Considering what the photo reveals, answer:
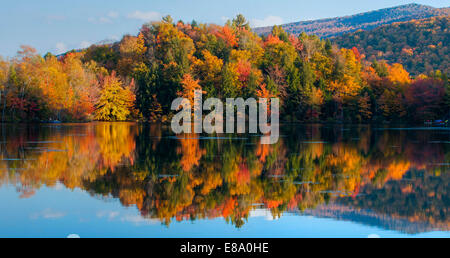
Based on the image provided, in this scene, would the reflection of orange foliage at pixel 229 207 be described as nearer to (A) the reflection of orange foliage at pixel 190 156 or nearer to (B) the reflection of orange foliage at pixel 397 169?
(A) the reflection of orange foliage at pixel 190 156

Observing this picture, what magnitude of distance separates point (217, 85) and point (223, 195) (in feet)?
209

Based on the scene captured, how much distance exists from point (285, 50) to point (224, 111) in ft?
57.0

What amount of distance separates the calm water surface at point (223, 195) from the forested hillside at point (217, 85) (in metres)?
47.4

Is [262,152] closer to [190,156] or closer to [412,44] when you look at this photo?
→ [190,156]

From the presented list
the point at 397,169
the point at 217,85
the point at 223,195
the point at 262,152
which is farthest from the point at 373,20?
the point at 223,195

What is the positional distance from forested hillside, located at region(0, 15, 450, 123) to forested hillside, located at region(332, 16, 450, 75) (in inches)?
726

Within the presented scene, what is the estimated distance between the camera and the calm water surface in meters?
9.42

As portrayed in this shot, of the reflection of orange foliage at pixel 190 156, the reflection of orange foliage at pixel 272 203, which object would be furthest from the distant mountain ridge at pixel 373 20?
the reflection of orange foliage at pixel 272 203

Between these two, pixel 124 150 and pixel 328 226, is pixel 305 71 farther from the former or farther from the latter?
pixel 328 226

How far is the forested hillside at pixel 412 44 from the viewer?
98000 mm

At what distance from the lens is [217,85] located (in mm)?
75438

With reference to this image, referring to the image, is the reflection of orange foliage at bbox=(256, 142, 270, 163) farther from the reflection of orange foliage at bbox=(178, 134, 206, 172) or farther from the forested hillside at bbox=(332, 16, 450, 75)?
the forested hillside at bbox=(332, 16, 450, 75)

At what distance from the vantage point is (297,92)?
7369 cm
